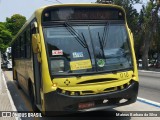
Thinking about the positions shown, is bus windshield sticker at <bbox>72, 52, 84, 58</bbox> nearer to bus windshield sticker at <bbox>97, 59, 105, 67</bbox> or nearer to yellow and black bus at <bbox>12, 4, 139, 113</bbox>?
yellow and black bus at <bbox>12, 4, 139, 113</bbox>

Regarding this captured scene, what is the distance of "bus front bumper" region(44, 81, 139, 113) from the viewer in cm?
861

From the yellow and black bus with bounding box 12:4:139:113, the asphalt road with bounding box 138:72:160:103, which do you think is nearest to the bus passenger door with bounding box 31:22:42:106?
the yellow and black bus with bounding box 12:4:139:113

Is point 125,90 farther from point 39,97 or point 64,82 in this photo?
point 39,97

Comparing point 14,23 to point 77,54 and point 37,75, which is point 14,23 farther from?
point 77,54

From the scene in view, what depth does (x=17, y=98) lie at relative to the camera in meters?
15.4

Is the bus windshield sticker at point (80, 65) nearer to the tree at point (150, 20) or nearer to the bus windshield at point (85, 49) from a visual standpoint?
the bus windshield at point (85, 49)

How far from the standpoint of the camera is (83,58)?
9.08 m

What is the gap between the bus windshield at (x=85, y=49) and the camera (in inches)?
354

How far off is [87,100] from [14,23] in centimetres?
8688

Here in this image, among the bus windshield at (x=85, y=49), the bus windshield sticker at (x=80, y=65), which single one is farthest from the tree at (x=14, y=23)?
the bus windshield sticker at (x=80, y=65)

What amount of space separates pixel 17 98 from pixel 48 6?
7018 millimetres

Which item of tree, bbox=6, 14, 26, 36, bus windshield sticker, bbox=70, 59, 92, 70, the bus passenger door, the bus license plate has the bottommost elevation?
tree, bbox=6, 14, 26, 36

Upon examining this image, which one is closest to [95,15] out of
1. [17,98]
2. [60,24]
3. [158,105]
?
[60,24]

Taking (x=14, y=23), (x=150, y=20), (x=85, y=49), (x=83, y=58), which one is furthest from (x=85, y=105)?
(x=14, y=23)
